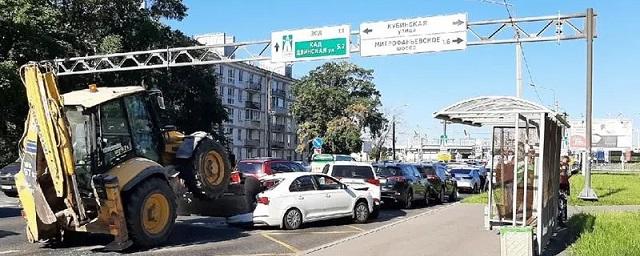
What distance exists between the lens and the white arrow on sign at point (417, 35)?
2127 centimetres

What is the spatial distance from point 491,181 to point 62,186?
7395mm

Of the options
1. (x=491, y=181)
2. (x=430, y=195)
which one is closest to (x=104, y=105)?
(x=491, y=181)

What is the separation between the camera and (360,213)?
17.1m

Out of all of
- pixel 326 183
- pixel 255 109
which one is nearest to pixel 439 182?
pixel 326 183

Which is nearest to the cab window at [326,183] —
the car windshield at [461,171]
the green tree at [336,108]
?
the car windshield at [461,171]

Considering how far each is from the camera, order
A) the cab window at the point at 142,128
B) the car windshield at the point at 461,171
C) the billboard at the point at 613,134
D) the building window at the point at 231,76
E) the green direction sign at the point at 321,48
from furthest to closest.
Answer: the building window at the point at 231,76 < the billboard at the point at 613,134 < the car windshield at the point at 461,171 < the green direction sign at the point at 321,48 < the cab window at the point at 142,128

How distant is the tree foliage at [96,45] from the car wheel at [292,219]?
1388cm

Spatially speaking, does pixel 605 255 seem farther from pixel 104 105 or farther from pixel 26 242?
pixel 26 242

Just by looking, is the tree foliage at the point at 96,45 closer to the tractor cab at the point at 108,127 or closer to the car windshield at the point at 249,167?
the car windshield at the point at 249,167

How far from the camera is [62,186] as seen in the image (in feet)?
36.5

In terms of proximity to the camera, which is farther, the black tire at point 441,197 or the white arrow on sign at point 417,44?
the black tire at point 441,197

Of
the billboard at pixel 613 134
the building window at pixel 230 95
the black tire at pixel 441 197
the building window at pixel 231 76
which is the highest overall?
the building window at pixel 231 76

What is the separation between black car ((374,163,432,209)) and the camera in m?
21.5

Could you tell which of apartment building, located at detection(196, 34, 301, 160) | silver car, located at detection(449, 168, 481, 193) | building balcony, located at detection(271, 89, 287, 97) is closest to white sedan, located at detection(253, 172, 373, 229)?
silver car, located at detection(449, 168, 481, 193)
